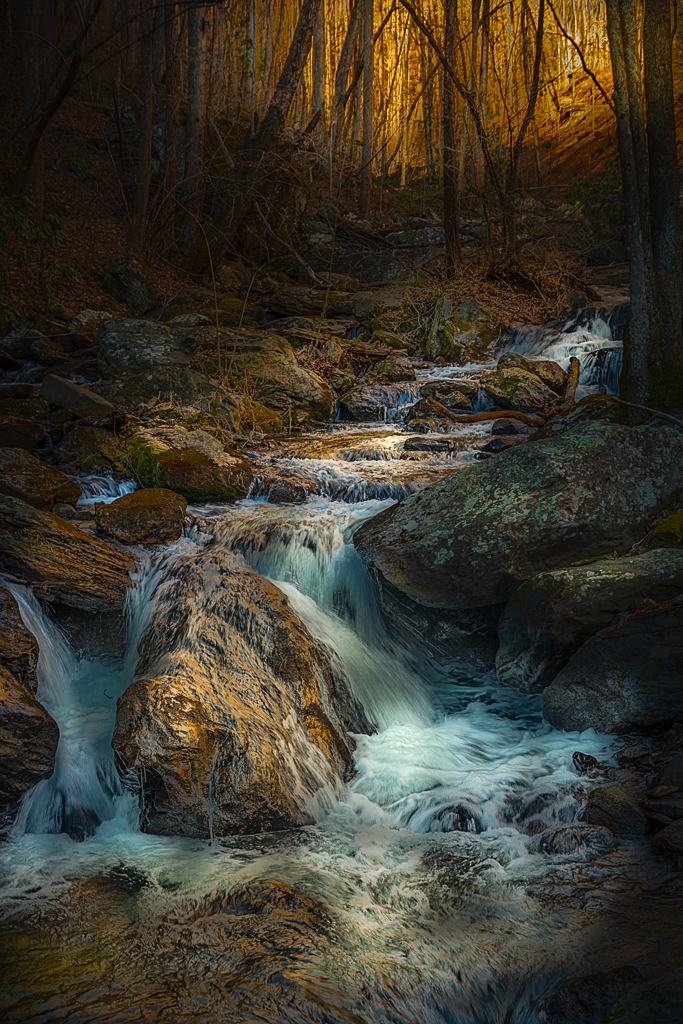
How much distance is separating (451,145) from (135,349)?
25.9 ft

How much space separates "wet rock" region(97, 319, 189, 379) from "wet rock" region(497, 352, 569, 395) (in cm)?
517

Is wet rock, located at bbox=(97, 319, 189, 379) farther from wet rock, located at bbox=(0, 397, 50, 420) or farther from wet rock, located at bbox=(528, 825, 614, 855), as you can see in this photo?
wet rock, located at bbox=(528, 825, 614, 855)

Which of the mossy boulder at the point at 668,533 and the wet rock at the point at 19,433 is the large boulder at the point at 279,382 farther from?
the mossy boulder at the point at 668,533

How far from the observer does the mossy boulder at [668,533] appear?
5238mm

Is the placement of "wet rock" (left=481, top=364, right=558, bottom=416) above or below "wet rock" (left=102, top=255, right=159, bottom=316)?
below

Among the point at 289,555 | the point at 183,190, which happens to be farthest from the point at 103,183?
the point at 289,555

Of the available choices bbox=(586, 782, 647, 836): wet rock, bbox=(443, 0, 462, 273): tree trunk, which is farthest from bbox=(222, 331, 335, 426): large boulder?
bbox=(586, 782, 647, 836): wet rock

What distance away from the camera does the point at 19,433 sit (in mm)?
7805

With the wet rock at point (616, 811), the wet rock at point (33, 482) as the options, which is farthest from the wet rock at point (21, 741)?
the wet rock at point (616, 811)

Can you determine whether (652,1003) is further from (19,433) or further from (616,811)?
(19,433)

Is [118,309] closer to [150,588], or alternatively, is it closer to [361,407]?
[361,407]

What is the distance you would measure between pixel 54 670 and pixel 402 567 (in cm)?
271

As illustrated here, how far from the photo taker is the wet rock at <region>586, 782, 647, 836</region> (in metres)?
3.58

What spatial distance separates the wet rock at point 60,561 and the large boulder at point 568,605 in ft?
9.93
